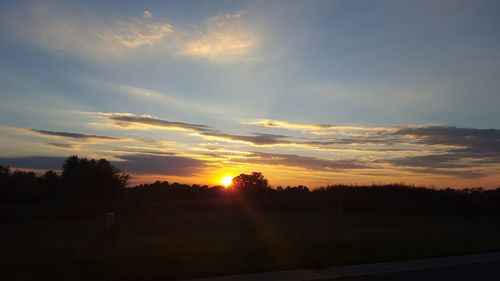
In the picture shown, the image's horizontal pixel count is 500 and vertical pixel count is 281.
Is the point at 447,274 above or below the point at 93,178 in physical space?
below

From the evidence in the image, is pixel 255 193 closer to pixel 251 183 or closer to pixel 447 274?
pixel 251 183

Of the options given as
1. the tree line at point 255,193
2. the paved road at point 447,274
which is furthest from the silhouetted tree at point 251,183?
the paved road at point 447,274

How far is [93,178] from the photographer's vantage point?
187 feet

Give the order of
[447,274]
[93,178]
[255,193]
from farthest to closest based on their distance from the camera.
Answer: [93,178]
[255,193]
[447,274]

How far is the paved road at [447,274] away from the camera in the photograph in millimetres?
10409

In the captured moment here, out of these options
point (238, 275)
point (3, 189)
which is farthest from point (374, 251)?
point (3, 189)

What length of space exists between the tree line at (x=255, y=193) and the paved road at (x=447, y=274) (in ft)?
87.6

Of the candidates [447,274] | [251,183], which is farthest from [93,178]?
[447,274]

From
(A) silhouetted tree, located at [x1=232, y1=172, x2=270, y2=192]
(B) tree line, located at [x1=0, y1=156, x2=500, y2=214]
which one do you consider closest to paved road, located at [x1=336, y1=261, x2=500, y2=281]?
(B) tree line, located at [x1=0, y1=156, x2=500, y2=214]

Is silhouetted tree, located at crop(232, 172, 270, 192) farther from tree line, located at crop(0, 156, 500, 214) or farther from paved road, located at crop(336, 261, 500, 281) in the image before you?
paved road, located at crop(336, 261, 500, 281)

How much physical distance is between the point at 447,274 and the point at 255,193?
4330cm

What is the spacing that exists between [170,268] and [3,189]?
4160 centimetres

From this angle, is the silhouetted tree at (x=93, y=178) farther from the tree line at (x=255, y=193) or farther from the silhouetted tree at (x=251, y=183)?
A: the silhouetted tree at (x=251, y=183)

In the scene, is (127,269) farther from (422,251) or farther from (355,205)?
(355,205)
